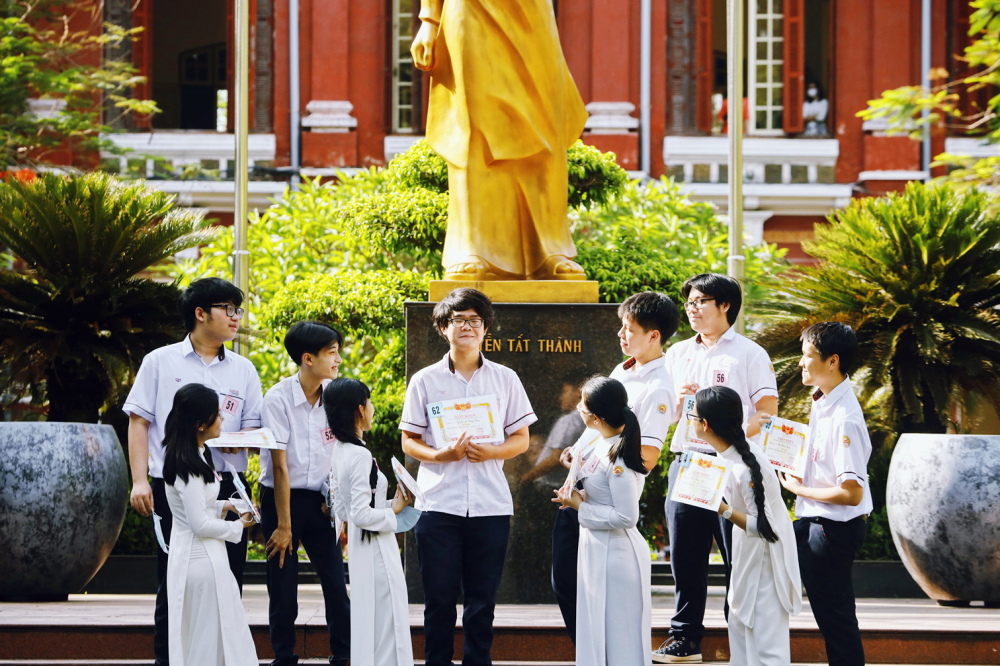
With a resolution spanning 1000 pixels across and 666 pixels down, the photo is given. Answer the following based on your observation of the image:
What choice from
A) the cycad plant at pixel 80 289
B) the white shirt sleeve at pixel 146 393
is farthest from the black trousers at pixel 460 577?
the cycad plant at pixel 80 289

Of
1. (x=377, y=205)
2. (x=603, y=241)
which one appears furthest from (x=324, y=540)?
(x=603, y=241)

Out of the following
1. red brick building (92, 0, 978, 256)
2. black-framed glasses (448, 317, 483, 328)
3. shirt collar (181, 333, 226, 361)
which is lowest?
shirt collar (181, 333, 226, 361)

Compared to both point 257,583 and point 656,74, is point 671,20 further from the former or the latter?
point 257,583

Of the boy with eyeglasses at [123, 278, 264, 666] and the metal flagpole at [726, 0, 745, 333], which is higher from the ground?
the metal flagpole at [726, 0, 745, 333]

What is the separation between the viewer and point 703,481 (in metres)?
4.48

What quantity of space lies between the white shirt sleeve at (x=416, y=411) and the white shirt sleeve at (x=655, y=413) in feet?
→ 2.73

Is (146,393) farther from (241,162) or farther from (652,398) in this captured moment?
(241,162)

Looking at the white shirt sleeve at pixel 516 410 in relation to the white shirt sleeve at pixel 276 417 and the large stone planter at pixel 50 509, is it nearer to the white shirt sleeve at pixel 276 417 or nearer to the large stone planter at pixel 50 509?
the white shirt sleeve at pixel 276 417

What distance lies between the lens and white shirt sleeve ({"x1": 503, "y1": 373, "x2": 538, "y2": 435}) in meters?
5.00

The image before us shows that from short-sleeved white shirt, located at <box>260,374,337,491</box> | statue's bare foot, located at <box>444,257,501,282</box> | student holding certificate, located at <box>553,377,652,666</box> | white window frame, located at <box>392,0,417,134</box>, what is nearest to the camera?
student holding certificate, located at <box>553,377,652,666</box>

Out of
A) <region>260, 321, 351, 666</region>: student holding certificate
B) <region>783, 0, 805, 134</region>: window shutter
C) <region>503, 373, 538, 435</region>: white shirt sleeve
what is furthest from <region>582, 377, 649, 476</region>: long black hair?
<region>783, 0, 805, 134</region>: window shutter

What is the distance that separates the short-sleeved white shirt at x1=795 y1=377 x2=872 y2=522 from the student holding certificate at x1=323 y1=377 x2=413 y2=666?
1588 millimetres

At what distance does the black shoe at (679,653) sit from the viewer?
5004mm

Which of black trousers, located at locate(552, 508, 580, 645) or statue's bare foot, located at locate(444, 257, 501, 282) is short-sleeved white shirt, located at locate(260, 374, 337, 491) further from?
statue's bare foot, located at locate(444, 257, 501, 282)
